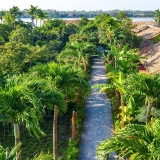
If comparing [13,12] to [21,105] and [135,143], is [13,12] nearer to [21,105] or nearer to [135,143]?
[21,105]

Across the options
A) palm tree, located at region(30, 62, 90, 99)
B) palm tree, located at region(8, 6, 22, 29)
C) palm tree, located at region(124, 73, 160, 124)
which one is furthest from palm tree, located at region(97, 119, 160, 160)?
palm tree, located at region(8, 6, 22, 29)

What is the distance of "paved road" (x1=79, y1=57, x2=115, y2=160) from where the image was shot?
13.8 meters

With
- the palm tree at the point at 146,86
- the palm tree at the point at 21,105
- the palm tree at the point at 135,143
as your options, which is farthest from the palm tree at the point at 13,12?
the palm tree at the point at 135,143

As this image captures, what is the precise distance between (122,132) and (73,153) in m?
6.87

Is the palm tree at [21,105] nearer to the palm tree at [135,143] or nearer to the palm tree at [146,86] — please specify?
the palm tree at [135,143]

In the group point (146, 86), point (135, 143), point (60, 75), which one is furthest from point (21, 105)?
point (146, 86)

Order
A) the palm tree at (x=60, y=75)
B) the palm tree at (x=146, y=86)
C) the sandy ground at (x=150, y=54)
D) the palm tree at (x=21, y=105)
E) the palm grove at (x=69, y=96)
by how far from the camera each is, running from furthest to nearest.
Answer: the sandy ground at (x=150, y=54), the palm tree at (x=60, y=75), the palm tree at (x=146, y=86), the palm tree at (x=21, y=105), the palm grove at (x=69, y=96)

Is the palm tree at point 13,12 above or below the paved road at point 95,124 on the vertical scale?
above

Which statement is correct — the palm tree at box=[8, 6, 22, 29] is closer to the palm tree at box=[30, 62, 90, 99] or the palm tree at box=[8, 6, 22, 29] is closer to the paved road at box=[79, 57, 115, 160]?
the paved road at box=[79, 57, 115, 160]

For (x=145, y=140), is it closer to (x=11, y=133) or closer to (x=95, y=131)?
(x=95, y=131)

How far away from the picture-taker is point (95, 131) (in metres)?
15.7

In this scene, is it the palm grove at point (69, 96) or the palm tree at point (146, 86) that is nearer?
the palm grove at point (69, 96)

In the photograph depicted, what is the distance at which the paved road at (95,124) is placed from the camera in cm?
1379

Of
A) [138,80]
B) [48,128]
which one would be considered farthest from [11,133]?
[138,80]
